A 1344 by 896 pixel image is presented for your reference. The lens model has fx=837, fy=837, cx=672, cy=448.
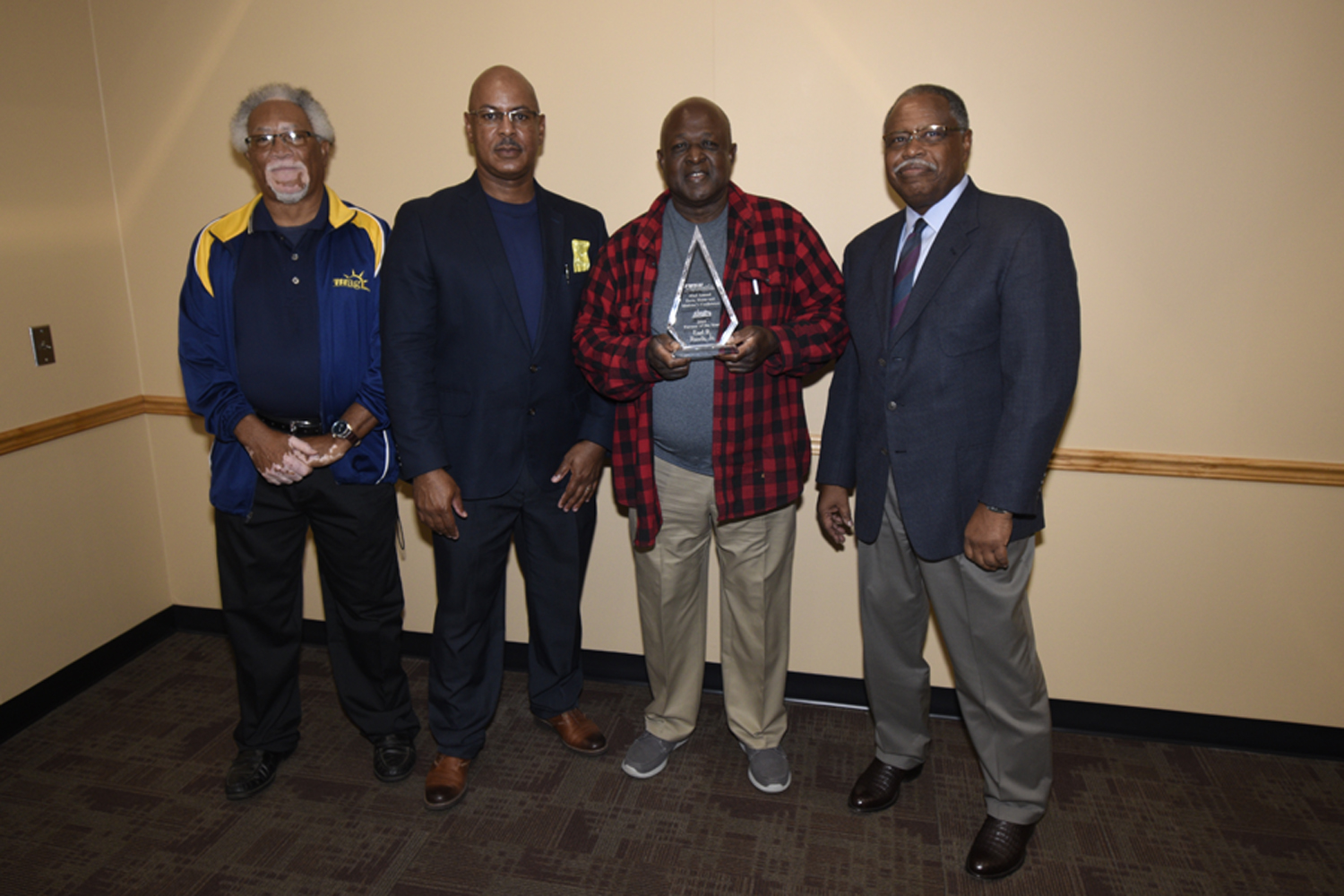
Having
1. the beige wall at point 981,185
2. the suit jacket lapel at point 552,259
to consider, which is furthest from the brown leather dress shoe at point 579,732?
the suit jacket lapel at point 552,259

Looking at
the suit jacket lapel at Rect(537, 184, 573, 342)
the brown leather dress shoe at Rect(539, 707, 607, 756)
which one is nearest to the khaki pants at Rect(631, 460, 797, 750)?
the brown leather dress shoe at Rect(539, 707, 607, 756)

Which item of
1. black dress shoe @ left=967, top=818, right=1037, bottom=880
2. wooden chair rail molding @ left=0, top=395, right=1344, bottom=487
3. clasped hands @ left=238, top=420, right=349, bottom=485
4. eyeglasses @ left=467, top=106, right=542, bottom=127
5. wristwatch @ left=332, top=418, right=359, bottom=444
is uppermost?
eyeglasses @ left=467, top=106, right=542, bottom=127

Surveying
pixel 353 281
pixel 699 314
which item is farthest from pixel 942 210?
pixel 353 281

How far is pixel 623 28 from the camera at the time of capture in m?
2.69

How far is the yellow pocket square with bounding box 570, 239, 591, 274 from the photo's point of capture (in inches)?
97.1

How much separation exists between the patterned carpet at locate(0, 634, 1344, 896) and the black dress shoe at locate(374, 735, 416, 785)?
0.12ft

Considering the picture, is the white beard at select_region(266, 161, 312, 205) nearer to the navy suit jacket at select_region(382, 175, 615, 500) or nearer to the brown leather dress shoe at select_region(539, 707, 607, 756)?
the navy suit jacket at select_region(382, 175, 615, 500)

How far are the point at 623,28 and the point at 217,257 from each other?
1427 millimetres

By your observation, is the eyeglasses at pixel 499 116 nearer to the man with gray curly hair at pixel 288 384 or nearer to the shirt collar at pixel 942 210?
the man with gray curly hair at pixel 288 384

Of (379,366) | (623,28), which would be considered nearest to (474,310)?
(379,366)

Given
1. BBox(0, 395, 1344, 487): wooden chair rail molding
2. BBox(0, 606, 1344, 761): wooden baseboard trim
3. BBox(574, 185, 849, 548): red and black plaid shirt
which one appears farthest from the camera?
BBox(0, 606, 1344, 761): wooden baseboard trim

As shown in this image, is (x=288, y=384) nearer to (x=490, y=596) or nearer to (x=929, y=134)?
(x=490, y=596)

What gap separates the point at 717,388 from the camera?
229 centimetres

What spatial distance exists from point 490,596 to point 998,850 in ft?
5.17
